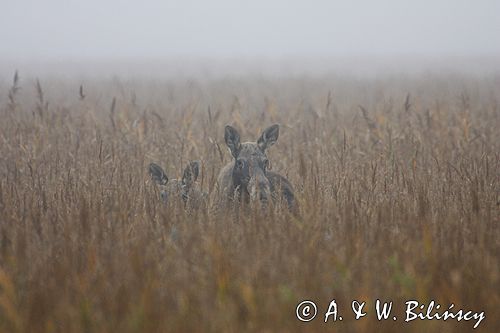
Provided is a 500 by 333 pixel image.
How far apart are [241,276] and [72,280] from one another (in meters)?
1.02

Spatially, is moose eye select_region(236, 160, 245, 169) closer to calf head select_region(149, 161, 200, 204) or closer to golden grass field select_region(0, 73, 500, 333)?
calf head select_region(149, 161, 200, 204)

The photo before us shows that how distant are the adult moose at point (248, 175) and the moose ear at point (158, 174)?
0.65 m

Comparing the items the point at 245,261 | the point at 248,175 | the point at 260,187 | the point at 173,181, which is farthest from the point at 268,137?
the point at 245,261

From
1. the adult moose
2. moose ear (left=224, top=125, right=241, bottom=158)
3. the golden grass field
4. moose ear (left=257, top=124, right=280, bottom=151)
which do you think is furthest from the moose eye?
the golden grass field

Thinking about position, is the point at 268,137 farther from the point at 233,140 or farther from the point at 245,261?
the point at 245,261

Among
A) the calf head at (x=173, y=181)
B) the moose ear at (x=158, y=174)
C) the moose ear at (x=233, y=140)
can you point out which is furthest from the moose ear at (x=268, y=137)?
the moose ear at (x=158, y=174)

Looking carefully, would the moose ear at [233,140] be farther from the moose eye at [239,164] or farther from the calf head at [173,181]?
the calf head at [173,181]

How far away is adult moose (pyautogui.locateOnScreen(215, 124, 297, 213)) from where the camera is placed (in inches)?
251

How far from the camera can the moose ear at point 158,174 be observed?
7.29 metres

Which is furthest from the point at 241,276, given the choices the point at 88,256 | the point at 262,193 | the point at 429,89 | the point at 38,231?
the point at 429,89

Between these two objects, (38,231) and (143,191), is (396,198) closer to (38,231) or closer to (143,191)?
(143,191)

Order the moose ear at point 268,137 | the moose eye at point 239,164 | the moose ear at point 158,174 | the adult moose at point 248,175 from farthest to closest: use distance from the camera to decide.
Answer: the moose ear at point 158,174, the moose ear at point 268,137, the moose eye at point 239,164, the adult moose at point 248,175

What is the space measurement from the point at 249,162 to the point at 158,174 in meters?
1.20

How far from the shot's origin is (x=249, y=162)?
22.1 feet
